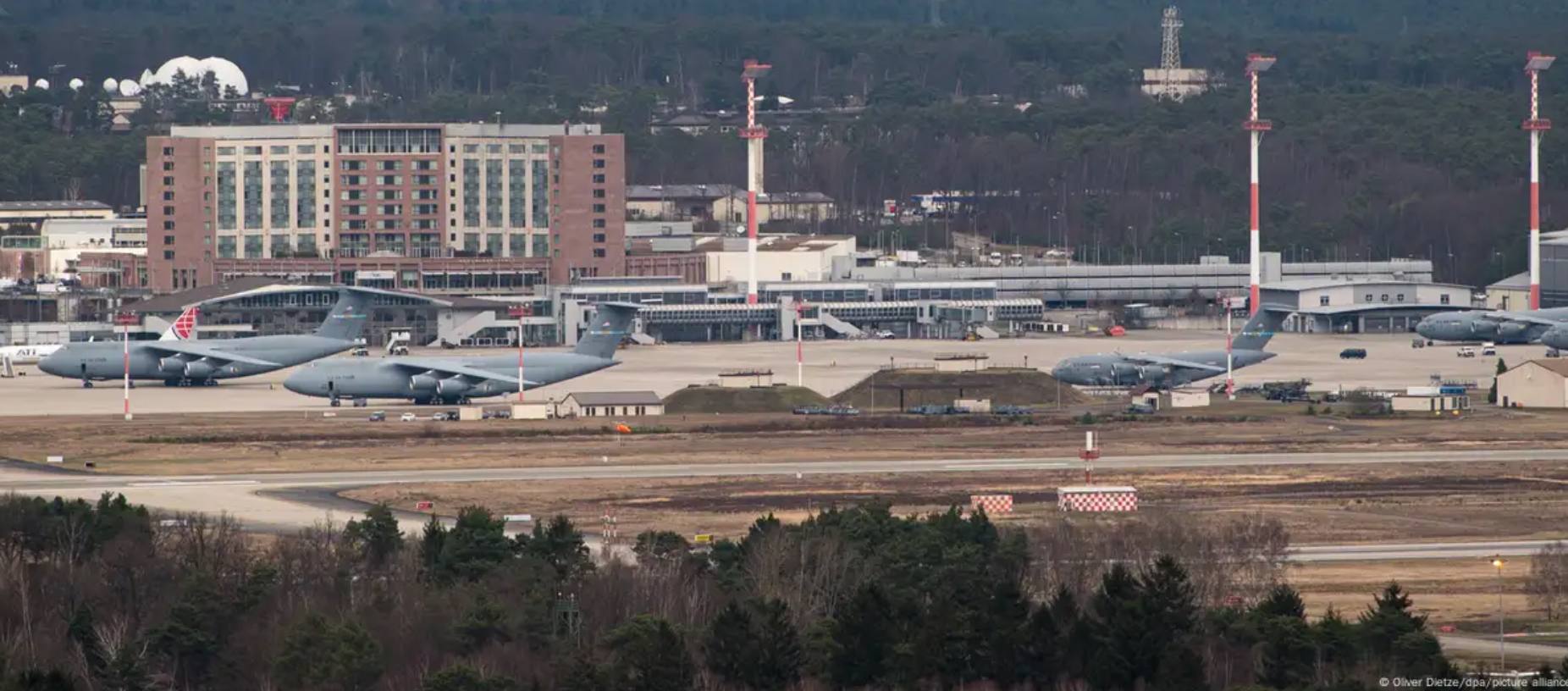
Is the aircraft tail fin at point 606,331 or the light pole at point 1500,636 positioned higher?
the aircraft tail fin at point 606,331

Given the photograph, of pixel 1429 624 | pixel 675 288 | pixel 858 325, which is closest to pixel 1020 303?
pixel 858 325

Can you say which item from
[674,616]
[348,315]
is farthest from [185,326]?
[674,616]

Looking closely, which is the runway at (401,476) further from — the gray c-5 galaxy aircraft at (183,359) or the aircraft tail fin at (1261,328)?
the gray c-5 galaxy aircraft at (183,359)

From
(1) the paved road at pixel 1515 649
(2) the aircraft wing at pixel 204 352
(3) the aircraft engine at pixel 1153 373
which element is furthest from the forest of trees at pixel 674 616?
(2) the aircraft wing at pixel 204 352

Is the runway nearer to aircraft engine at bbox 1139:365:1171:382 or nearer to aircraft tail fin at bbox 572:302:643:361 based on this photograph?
aircraft engine at bbox 1139:365:1171:382

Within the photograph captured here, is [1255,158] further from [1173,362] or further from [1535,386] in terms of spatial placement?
[1535,386]
